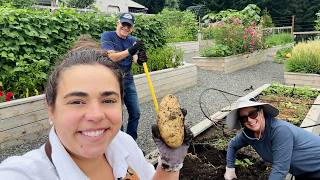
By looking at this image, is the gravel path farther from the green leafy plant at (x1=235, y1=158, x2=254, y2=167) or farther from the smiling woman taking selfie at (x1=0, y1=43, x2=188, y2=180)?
the smiling woman taking selfie at (x1=0, y1=43, x2=188, y2=180)

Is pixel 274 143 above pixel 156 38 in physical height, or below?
below

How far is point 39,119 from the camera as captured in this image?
5262mm

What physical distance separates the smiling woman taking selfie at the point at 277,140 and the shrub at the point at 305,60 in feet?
24.0

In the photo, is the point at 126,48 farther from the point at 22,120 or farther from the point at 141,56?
the point at 22,120

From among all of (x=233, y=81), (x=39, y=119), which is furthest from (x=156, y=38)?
(x=39, y=119)

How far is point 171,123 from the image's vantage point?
5.72 ft

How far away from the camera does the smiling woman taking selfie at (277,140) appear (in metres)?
3.11

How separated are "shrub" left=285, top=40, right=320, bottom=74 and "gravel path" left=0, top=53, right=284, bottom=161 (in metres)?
0.61

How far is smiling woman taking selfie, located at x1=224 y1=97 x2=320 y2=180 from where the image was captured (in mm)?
3105

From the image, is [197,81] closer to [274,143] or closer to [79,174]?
[274,143]

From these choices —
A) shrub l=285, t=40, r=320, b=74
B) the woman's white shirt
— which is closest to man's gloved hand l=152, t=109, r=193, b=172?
the woman's white shirt

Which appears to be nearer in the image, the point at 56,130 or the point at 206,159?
the point at 56,130

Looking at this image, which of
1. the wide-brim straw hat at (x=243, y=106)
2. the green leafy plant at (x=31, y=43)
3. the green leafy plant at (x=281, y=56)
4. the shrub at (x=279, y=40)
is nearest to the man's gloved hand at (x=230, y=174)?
the wide-brim straw hat at (x=243, y=106)

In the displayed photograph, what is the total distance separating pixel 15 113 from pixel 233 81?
6844 millimetres
